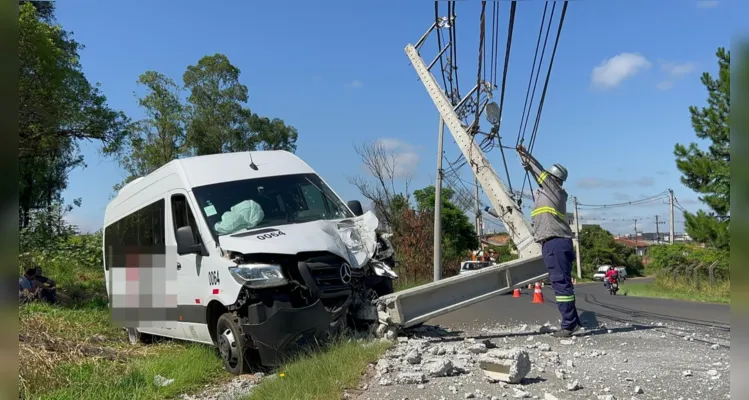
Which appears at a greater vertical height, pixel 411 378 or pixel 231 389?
pixel 411 378

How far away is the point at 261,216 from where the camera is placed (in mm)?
6734

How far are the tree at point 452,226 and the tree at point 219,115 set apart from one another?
35.4ft

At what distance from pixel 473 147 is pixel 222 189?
7.03 metres

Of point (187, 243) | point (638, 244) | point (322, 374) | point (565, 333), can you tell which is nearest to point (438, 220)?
point (565, 333)

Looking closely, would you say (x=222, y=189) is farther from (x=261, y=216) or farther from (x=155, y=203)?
(x=155, y=203)

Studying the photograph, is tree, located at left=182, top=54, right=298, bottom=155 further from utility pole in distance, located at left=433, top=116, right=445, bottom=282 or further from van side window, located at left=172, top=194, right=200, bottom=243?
van side window, located at left=172, top=194, right=200, bottom=243

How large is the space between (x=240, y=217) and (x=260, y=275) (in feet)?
3.55

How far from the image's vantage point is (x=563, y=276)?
265 inches

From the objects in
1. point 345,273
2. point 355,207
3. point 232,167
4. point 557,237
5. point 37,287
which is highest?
point 232,167

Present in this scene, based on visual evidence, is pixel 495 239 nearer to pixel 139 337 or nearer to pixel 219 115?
pixel 219 115

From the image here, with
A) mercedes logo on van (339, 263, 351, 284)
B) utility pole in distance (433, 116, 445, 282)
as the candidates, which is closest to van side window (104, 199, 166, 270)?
mercedes logo on van (339, 263, 351, 284)

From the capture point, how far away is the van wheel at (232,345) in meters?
5.97

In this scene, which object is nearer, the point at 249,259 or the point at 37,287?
the point at 249,259

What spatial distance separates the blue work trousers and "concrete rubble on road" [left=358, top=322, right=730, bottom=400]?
25cm
